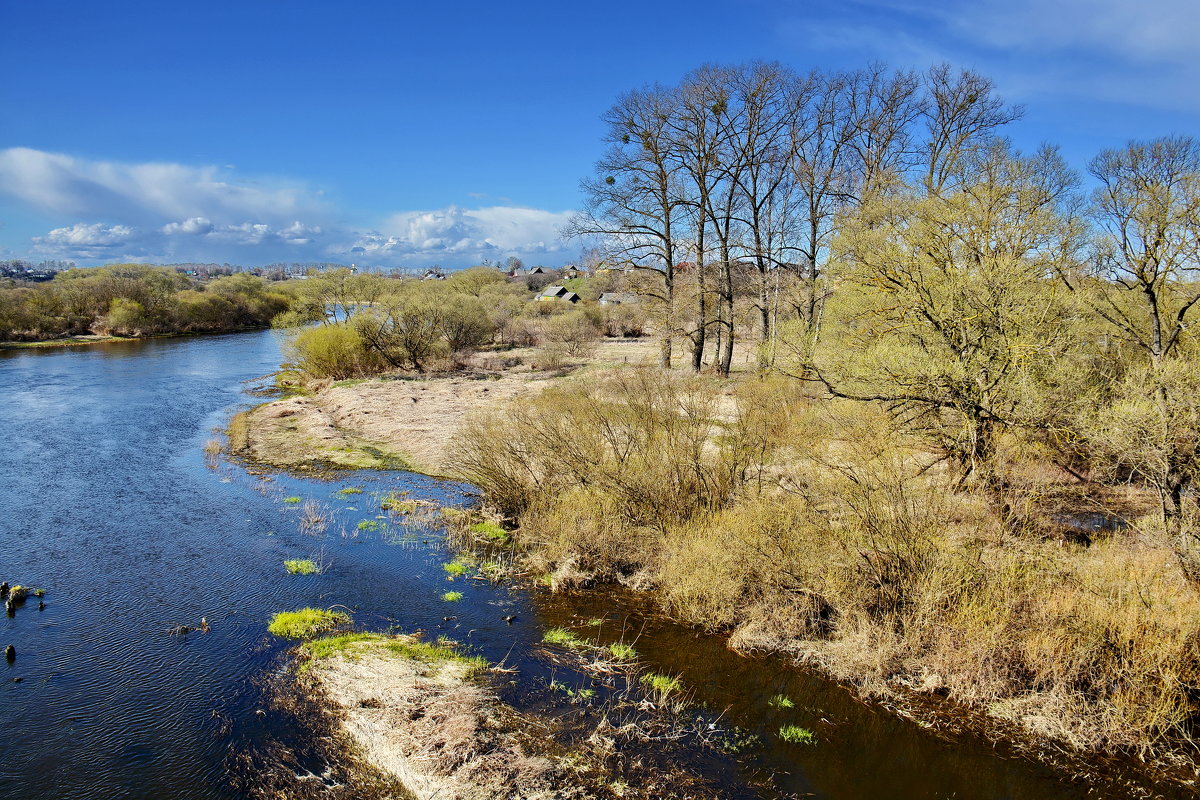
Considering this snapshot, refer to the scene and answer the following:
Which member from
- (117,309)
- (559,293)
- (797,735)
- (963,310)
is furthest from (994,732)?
(559,293)

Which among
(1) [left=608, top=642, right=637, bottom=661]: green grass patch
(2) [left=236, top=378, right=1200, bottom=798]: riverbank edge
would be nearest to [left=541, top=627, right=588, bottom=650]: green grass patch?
(1) [left=608, top=642, right=637, bottom=661]: green grass patch

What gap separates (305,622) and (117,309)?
200ft

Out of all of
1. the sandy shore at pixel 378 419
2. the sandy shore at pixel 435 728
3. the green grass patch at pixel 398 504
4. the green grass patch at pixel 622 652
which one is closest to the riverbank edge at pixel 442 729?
the sandy shore at pixel 435 728

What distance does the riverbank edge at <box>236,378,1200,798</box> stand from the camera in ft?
24.0

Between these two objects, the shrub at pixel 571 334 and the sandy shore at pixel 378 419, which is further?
the shrub at pixel 571 334

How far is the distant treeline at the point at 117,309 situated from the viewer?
5425 centimetres

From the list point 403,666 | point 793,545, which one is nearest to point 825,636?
point 793,545

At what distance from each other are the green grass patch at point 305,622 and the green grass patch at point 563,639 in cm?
334

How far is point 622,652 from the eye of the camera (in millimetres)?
9789

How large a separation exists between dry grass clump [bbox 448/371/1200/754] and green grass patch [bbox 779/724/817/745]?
1.33 m

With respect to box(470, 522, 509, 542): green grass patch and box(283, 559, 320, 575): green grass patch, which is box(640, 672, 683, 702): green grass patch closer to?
box(470, 522, 509, 542): green grass patch

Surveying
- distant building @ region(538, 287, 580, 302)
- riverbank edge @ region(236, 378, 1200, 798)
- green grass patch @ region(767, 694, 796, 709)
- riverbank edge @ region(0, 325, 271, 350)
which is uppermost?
distant building @ region(538, 287, 580, 302)

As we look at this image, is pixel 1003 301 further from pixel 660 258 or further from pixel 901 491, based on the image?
pixel 660 258

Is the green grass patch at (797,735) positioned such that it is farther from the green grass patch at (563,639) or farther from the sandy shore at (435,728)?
the green grass patch at (563,639)
